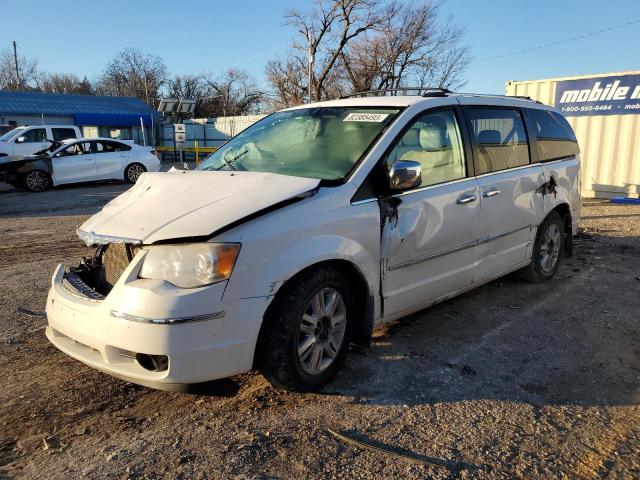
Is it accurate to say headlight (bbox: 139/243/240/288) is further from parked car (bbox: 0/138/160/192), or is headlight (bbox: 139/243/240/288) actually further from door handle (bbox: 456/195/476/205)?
parked car (bbox: 0/138/160/192)

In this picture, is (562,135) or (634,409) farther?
(562,135)

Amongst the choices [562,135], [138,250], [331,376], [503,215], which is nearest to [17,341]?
[138,250]

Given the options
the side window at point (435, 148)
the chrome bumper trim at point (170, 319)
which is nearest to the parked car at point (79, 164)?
the side window at point (435, 148)

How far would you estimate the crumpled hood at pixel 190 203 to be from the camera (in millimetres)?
2877

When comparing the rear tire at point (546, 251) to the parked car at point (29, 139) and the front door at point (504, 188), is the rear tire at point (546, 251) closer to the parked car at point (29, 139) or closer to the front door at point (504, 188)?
the front door at point (504, 188)

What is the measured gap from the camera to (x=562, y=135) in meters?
5.85

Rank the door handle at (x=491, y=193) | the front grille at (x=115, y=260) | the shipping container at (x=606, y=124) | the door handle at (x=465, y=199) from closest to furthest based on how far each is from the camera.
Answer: the front grille at (x=115, y=260) < the door handle at (x=465, y=199) < the door handle at (x=491, y=193) < the shipping container at (x=606, y=124)

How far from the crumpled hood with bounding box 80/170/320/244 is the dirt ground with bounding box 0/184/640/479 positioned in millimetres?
1028

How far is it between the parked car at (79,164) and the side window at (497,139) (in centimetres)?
1168

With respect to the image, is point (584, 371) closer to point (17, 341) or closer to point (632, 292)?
point (632, 292)

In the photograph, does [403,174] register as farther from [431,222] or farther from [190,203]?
[190,203]

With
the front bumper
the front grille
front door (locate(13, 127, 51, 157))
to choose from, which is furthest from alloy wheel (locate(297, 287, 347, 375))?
front door (locate(13, 127, 51, 157))

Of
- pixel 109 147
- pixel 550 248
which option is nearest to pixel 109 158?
pixel 109 147

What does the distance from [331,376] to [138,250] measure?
140 cm
